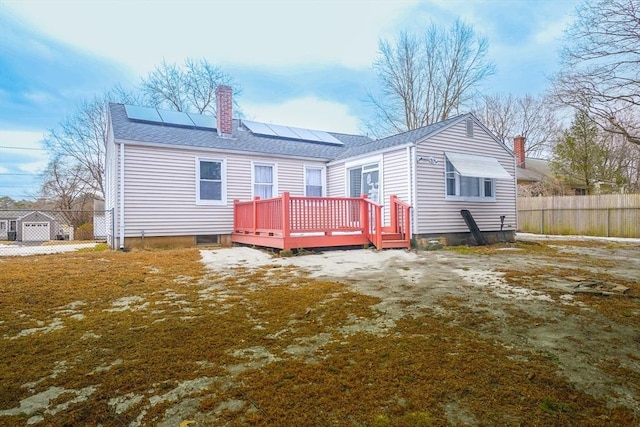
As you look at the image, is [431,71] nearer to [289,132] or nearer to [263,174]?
[289,132]

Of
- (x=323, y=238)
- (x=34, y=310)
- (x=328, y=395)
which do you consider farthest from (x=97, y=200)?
(x=328, y=395)

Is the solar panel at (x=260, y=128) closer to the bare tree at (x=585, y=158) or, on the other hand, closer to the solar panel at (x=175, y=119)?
the solar panel at (x=175, y=119)

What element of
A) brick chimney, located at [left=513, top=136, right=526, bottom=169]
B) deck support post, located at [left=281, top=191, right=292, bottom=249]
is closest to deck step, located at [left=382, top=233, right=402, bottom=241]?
deck support post, located at [left=281, top=191, right=292, bottom=249]

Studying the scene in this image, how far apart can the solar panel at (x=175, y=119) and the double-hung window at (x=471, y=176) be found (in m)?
8.66

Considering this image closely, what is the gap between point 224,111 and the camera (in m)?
12.0

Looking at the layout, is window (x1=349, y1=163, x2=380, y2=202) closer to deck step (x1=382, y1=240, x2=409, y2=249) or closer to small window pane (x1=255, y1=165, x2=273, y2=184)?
deck step (x1=382, y1=240, x2=409, y2=249)

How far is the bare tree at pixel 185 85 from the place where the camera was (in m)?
20.7

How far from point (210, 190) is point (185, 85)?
45.5ft

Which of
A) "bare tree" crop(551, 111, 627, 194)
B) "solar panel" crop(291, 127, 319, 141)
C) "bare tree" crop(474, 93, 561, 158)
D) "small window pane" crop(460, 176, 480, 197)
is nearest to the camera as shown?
"small window pane" crop(460, 176, 480, 197)

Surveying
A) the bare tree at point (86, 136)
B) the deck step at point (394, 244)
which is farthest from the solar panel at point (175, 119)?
the bare tree at point (86, 136)

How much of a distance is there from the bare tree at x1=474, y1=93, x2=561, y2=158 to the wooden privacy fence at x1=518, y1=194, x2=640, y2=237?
1014 centimetres

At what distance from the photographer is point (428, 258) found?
23.8 ft

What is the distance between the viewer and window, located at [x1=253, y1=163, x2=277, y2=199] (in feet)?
37.6

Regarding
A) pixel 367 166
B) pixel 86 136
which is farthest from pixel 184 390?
pixel 86 136
